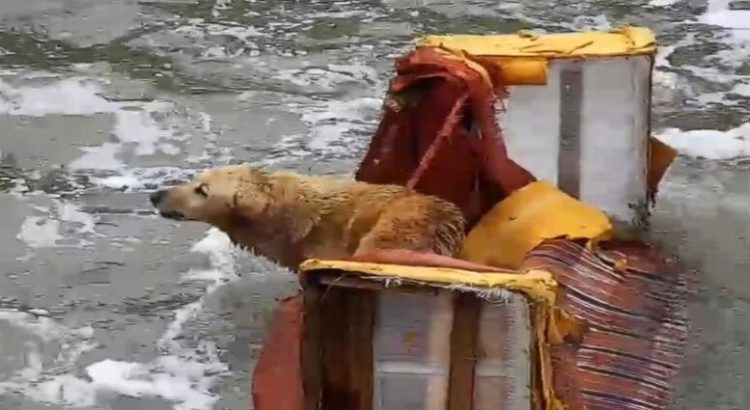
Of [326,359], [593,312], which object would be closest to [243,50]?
[593,312]

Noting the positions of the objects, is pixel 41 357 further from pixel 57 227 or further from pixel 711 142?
pixel 711 142

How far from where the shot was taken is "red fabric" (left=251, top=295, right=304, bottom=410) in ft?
9.84

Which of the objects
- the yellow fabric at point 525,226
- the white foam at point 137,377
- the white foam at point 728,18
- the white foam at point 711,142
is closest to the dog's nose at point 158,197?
the white foam at point 137,377

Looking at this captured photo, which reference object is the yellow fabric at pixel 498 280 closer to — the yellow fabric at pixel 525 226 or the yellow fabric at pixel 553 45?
the yellow fabric at pixel 525 226

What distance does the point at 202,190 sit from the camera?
13.0ft

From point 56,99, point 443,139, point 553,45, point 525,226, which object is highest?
point 553,45

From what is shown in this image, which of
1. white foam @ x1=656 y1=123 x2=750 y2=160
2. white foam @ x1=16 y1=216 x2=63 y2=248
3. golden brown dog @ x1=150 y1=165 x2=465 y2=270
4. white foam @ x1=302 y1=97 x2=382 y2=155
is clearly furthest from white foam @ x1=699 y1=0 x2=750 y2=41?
white foam @ x1=16 y1=216 x2=63 y2=248

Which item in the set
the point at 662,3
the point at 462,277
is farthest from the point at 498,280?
the point at 662,3

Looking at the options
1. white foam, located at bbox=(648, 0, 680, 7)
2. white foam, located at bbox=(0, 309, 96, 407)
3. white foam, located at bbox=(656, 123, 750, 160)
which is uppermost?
white foam, located at bbox=(648, 0, 680, 7)

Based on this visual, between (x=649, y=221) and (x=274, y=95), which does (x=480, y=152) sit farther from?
(x=274, y=95)

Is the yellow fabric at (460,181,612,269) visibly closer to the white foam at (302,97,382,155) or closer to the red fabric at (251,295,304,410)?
the red fabric at (251,295,304,410)

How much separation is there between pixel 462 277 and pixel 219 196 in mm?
1418

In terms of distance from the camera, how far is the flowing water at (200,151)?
366cm

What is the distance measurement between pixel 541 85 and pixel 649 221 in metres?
0.61
